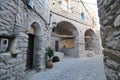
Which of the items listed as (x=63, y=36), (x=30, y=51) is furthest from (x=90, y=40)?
(x=30, y=51)

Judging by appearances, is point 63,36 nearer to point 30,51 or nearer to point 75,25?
point 75,25

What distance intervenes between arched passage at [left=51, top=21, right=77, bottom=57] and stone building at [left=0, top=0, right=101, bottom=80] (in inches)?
4.1

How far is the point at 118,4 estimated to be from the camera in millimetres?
1084

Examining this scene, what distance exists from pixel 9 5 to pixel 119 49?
74.6 inches

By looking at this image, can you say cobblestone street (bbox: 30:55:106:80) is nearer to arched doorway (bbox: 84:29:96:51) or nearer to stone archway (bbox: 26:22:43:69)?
stone archway (bbox: 26:22:43:69)

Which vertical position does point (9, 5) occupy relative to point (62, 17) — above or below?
below

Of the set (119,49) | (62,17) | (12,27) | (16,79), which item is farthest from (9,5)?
(62,17)

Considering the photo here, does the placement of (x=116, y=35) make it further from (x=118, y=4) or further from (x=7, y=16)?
(x=7, y=16)

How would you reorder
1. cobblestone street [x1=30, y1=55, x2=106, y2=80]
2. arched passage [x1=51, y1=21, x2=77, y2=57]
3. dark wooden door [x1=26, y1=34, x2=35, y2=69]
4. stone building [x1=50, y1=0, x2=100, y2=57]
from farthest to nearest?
arched passage [x1=51, y1=21, x2=77, y2=57], stone building [x1=50, y1=0, x2=100, y2=57], dark wooden door [x1=26, y1=34, x2=35, y2=69], cobblestone street [x1=30, y1=55, x2=106, y2=80]

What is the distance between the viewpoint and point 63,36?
1147 centimetres

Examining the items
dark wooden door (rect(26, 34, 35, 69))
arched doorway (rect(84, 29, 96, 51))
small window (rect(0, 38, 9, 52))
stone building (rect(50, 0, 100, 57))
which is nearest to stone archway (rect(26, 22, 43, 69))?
dark wooden door (rect(26, 34, 35, 69))

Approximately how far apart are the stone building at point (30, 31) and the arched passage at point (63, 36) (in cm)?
10

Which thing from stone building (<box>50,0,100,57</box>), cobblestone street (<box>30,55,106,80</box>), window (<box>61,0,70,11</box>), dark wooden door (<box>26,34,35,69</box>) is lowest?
cobblestone street (<box>30,55,106,80</box>)

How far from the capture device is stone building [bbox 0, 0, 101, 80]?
1957 millimetres
